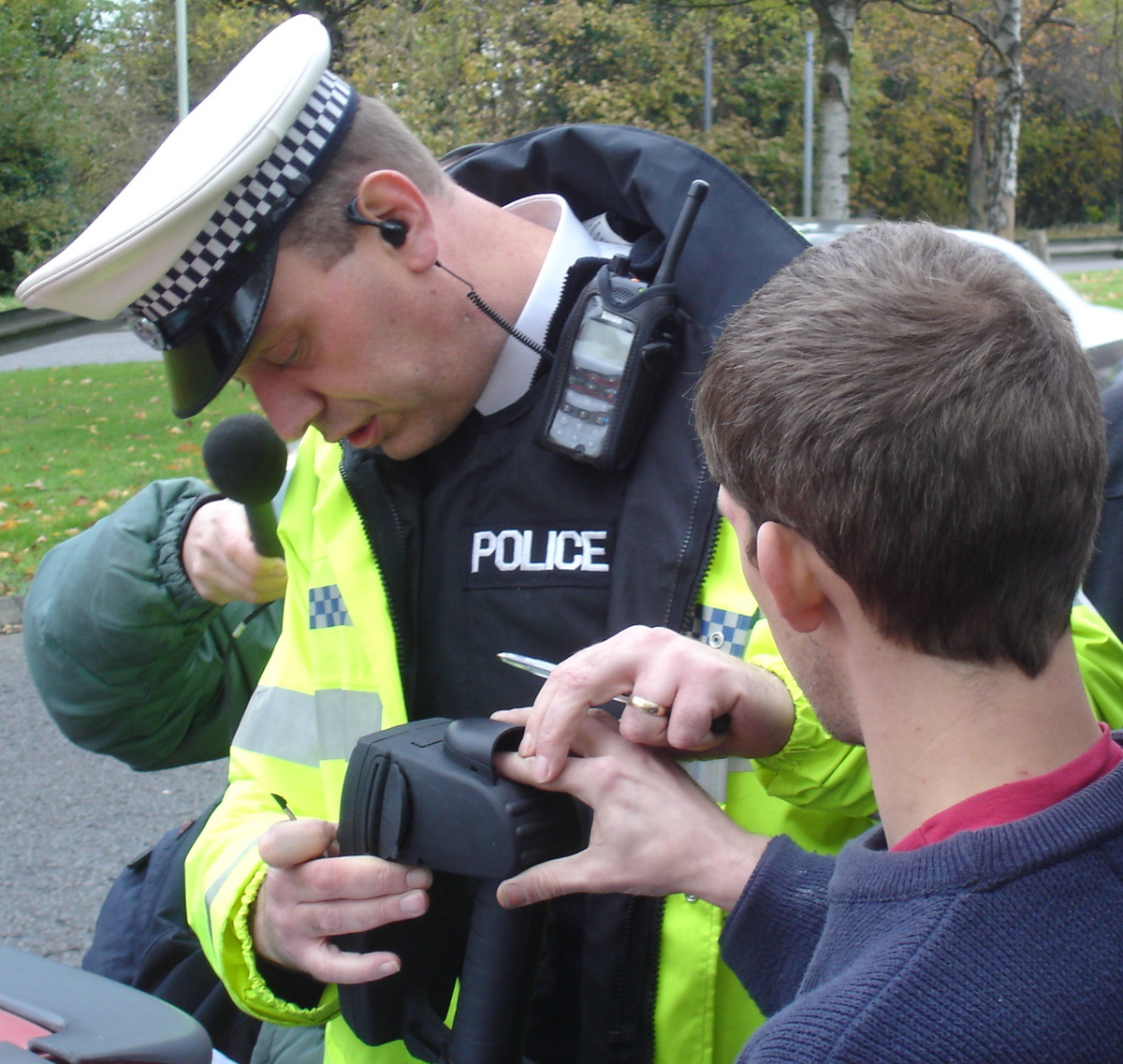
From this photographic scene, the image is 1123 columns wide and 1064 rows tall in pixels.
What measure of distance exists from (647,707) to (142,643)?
4.09 ft

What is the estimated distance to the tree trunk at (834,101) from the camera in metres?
11.6

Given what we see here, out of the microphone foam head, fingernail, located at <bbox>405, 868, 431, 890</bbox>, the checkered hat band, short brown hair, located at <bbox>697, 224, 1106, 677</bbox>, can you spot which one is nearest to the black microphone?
the microphone foam head

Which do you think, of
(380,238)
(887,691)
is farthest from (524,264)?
(887,691)

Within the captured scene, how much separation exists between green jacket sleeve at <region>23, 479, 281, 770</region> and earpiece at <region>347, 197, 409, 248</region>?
77cm

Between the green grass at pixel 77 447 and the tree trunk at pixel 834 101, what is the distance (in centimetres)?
597

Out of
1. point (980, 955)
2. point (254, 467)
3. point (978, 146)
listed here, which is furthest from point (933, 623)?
point (978, 146)

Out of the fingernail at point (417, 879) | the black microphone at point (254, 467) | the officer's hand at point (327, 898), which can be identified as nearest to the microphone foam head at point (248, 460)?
the black microphone at point (254, 467)

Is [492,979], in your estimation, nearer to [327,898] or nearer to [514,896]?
[514,896]

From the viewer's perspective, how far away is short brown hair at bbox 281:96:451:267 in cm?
182

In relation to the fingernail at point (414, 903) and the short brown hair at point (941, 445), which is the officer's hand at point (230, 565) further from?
the short brown hair at point (941, 445)

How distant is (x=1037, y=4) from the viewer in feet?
79.7

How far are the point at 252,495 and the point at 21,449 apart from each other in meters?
8.89

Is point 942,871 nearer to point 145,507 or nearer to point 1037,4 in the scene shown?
point 145,507

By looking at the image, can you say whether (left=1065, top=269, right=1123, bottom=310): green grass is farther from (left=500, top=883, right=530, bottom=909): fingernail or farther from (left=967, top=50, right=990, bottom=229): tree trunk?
(left=500, top=883, right=530, bottom=909): fingernail
